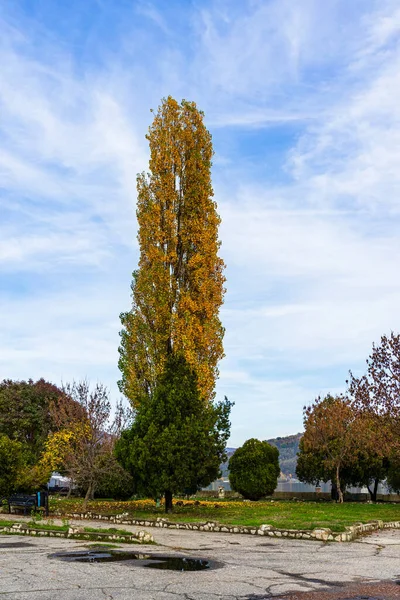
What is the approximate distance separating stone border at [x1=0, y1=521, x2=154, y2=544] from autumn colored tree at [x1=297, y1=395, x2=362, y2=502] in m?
25.3

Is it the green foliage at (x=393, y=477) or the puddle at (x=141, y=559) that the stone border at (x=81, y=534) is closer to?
the puddle at (x=141, y=559)

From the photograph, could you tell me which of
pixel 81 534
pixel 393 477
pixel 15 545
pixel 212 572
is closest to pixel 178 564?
pixel 212 572

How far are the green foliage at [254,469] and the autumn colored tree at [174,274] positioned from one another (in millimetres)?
10188

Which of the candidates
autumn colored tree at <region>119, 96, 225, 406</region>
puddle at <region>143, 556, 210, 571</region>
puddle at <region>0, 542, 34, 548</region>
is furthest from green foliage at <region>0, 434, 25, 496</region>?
puddle at <region>143, 556, 210, 571</region>

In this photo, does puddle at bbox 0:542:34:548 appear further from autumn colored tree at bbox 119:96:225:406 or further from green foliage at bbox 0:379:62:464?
green foliage at bbox 0:379:62:464

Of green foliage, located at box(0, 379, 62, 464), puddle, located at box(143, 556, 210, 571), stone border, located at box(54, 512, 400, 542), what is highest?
green foliage, located at box(0, 379, 62, 464)

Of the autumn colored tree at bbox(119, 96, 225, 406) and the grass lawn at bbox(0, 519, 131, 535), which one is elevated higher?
the autumn colored tree at bbox(119, 96, 225, 406)

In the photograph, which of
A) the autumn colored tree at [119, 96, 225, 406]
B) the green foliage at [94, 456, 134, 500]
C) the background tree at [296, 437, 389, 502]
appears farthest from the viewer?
the background tree at [296, 437, 389, 502]

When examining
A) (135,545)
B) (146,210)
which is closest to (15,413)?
(146,210)

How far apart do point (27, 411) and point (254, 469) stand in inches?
668

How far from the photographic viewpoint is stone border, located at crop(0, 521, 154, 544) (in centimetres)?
1549

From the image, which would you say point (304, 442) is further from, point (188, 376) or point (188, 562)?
point (188, 562)

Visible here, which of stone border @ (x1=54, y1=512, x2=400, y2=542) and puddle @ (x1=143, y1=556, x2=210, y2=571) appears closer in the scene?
puddle @ (x1=143, y1=556, x2=210, y2=571)

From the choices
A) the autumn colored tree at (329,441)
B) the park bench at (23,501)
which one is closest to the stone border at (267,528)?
the park bench at (23,501)
